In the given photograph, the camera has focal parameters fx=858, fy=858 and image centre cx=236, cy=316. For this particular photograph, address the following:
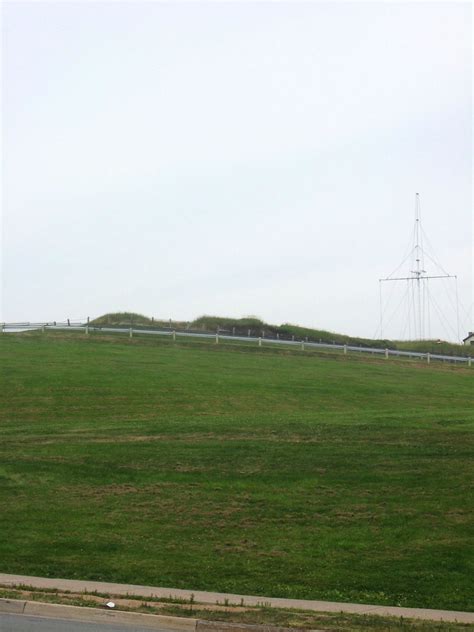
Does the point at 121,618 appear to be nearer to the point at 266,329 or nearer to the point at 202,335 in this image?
the point at 202,335

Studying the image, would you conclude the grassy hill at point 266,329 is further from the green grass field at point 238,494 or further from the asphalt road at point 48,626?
the asphalt road at point 48,626

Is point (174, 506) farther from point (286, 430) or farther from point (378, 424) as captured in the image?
point (378, 424)

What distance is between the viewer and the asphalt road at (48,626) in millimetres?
10000

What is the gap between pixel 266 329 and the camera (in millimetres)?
63844

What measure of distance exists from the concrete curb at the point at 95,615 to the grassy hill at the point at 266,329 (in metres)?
50.2

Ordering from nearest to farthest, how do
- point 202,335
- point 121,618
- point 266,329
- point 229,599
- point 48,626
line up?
point 48,626
point 121,618
point 229,599
point 202,335
point 266,329

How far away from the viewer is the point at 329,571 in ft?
42.2

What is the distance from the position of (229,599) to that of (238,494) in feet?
15.1

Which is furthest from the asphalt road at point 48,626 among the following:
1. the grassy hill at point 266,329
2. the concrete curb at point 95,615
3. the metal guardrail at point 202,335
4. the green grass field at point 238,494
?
the grassy hill at point 266,329

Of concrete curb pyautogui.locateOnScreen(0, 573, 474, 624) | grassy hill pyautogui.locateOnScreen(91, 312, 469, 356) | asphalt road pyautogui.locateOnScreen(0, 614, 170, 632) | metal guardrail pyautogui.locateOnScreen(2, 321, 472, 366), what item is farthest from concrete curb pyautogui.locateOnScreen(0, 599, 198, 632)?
grassy hill pyautogui.locateOnScreen(91, 312, 469, 356)

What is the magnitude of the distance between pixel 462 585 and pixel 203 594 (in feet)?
12.2

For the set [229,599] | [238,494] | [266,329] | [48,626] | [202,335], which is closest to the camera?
[48,626]

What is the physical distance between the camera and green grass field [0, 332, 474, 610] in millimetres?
12938

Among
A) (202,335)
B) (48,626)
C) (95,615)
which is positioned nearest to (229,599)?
(95,615)
